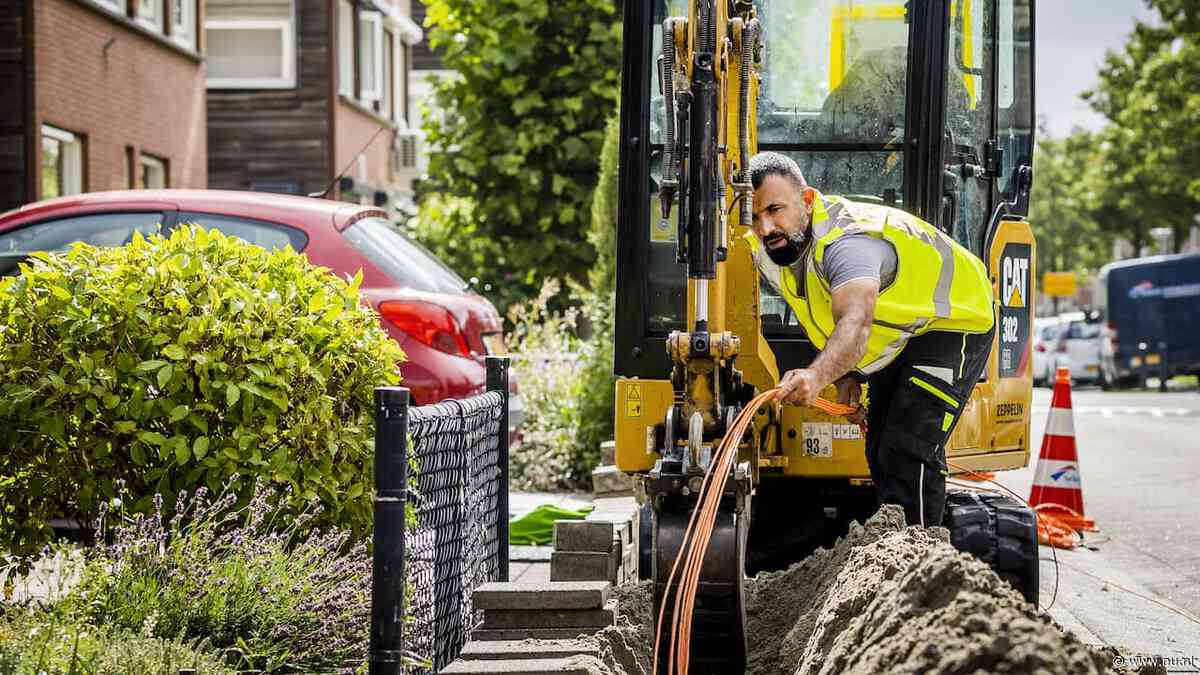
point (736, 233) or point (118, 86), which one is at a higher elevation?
point (118, 86)

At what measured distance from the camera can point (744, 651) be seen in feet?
16.1

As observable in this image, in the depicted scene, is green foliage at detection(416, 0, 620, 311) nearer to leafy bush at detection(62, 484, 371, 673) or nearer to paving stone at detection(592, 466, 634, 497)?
paving stone at detection(592, 466, 634, 497)

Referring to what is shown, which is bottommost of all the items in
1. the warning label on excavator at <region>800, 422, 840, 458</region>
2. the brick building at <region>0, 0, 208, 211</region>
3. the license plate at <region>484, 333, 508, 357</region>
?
the warning label on excavator at <region>800, 422, 840, 458</region>

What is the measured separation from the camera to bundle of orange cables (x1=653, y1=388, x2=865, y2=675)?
466 centimetres

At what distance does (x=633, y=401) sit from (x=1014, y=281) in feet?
6.62

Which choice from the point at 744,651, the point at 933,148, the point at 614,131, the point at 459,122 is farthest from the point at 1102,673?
the point at 459,122

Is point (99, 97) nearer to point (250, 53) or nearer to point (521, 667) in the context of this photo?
point (250, 53)

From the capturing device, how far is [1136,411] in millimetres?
26156

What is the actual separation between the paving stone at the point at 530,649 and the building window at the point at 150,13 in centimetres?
1589

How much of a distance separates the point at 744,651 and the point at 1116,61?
42052mm

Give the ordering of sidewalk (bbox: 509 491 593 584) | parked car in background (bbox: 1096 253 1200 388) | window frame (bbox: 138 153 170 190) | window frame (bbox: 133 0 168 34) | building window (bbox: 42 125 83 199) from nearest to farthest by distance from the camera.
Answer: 1. sidewalk (bbox: 509 491 593 584)
2. building window (bbox: 42 125 83 199)
3. window frame (bbox: 133 0 168 34)
4. window frame (bbox: 138 153 170 190)
5. parked car in background (bbox: 1096 253 1200 388)

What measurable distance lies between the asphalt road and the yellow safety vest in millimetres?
1634

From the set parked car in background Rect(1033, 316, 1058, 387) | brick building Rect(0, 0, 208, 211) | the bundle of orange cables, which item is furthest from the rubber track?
parked car in background Rect(1033, 316, 1058, 387)

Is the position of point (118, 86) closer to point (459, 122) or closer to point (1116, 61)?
point (459, 122)
